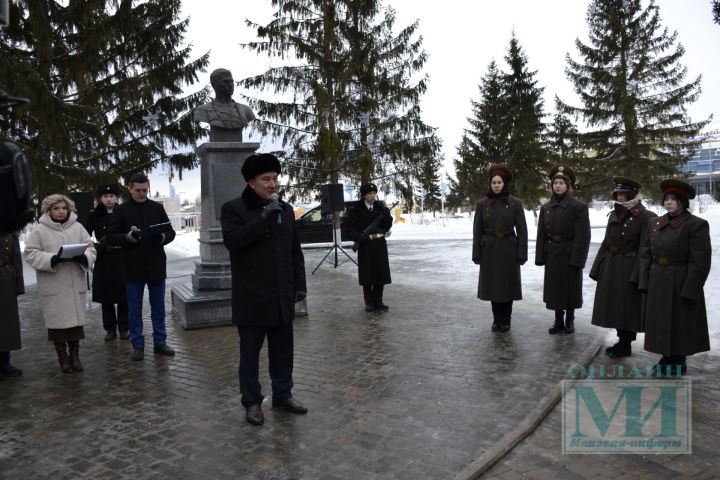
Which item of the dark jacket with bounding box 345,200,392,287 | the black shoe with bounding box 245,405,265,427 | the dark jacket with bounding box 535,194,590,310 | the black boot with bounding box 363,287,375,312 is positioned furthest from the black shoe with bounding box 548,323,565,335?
the black shoe with bounding box 245,405,265,427

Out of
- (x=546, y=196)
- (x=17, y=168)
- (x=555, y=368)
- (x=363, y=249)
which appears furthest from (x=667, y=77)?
(x=17, y=168)

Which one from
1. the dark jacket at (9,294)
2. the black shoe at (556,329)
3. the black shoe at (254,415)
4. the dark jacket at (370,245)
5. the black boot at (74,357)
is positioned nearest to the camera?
the black shoe at (254,415)

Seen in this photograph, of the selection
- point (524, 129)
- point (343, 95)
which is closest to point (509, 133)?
point (524, 129)

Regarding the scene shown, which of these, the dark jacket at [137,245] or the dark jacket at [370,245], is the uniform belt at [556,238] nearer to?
the dark jacket at [370,245]

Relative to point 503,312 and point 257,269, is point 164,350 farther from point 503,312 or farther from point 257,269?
point 503,312

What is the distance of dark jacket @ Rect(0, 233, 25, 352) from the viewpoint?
5.23m

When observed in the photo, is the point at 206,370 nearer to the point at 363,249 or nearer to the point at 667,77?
the point at 363,249

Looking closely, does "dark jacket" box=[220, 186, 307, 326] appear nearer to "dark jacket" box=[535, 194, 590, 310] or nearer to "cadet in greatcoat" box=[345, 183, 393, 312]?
"dark jacket" box=[535, 194, 590, 310]

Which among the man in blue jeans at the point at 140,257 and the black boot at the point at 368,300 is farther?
the black boot at the point at 368,300

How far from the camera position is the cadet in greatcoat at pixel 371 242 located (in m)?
8.12

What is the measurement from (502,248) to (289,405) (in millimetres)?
3563

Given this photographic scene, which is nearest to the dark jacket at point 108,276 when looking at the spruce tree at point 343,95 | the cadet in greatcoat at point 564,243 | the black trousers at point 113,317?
the black trousers at point 113,317

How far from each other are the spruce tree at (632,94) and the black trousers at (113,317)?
24.5 metres

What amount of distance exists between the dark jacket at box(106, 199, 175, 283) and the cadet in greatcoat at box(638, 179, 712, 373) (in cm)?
487
